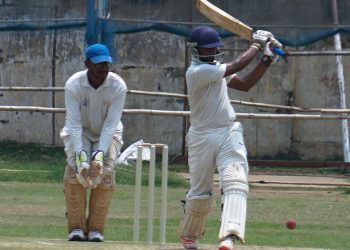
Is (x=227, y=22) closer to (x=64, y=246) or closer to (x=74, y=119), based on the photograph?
(x=74, y=119)

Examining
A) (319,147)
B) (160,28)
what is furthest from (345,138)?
(160,28)

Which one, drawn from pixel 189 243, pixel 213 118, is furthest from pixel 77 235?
pixel 213 118

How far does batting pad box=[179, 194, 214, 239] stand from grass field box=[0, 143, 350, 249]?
0.26 m

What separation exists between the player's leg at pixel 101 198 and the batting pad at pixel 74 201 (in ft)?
0.28

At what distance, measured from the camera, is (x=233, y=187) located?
8414 mm

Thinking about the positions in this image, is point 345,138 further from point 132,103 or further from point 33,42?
point 33,42

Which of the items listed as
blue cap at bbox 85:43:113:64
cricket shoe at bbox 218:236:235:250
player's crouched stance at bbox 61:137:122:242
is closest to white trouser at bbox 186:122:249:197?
cricket shoe at bbox 218:236:235:250

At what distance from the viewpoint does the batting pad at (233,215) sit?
8.18m

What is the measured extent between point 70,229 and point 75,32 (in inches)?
488

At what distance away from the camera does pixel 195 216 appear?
8969 millimetres

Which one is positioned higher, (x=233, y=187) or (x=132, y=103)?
(x=132, y=103)

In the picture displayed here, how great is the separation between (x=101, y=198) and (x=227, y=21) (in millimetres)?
1891

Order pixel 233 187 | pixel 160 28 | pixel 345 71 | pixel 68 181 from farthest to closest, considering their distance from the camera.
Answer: pixel 345 71 < pixel 160 28 < pixel 68 181 < pixel 233 187

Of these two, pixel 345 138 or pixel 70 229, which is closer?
pixel 70 229
